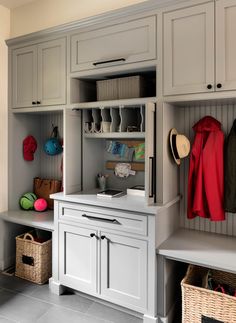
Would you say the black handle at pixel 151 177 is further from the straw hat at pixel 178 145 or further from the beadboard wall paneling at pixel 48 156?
the beadboard wall paneling at pixel 48 156

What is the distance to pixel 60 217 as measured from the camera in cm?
250

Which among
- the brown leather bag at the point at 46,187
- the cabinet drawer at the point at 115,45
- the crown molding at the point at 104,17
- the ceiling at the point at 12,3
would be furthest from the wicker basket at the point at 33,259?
the ceiling at the point at 12,3

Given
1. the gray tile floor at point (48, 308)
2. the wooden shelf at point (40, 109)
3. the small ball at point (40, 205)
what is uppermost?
the wooden shelf at point (40, 109)

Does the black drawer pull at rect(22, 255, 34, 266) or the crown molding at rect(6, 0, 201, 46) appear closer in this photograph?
the crown molding at rect(6, 0, 201, 46)

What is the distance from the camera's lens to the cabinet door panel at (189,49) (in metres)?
1.90

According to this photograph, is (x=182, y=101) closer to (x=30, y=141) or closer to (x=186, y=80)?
(x=186, y=80)

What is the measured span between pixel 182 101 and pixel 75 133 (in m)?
1.06

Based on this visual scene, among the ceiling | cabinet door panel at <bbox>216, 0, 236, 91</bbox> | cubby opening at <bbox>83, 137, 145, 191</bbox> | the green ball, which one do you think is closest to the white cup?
cubby opening at <bbox>83, 137, 145, 191</bbox>

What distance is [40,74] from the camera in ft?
9.00

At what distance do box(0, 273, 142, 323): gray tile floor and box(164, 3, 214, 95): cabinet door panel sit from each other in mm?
1871

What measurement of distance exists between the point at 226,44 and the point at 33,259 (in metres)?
2.58

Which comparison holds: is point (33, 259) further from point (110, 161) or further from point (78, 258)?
point (110, 161)

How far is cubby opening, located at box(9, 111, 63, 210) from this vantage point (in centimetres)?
304

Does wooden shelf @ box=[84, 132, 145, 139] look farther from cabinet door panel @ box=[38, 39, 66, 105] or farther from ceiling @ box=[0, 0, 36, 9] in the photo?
ceiling @ box=[0, 0, 36, 9]
